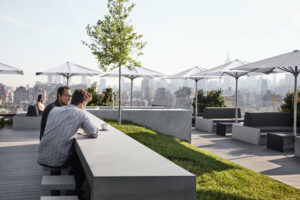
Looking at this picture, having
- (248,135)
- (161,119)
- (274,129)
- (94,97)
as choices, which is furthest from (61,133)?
(94,97)

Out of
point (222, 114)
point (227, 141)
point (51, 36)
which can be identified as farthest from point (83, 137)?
point (51, 36)

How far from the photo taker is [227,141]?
11.4m

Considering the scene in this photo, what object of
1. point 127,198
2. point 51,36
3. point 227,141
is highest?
point 51,36

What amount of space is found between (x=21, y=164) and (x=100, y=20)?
5.72 m

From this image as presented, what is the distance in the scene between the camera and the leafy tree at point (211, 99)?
58.2ft

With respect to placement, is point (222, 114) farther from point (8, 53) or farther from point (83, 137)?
point (8, 53)

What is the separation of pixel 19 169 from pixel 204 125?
10626 millimetres

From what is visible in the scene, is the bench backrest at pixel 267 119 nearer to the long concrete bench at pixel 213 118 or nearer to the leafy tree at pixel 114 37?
the long concrete bench at pixel 213 118

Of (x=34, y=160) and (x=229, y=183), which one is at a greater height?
(x=34, y=160)

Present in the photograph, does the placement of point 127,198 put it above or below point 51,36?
below

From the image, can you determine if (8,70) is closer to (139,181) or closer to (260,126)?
(260,126)

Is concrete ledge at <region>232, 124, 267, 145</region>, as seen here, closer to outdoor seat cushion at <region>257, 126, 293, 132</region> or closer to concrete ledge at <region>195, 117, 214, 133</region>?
outdoor seat cushion at <region>257, 126, 293, 132</region>

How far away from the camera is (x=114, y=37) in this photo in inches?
383

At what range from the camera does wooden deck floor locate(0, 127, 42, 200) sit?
4102 mm
